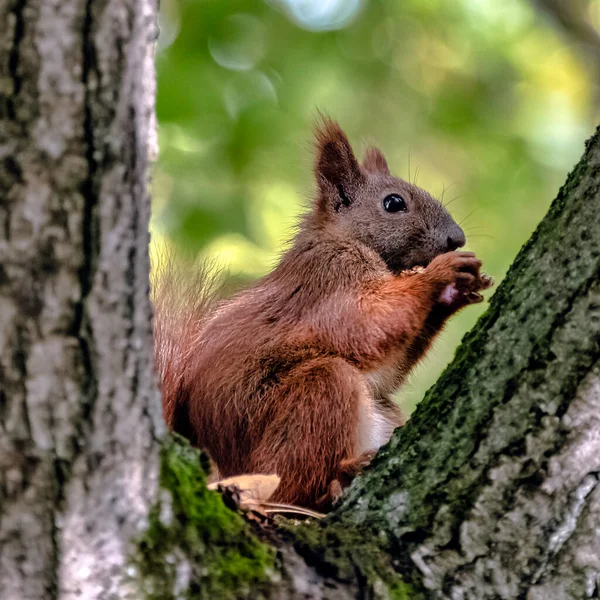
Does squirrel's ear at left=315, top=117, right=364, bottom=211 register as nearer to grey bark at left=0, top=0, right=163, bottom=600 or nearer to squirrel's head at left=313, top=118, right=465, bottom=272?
squirrel's head at left=313, top=118, right=465, bottom=272

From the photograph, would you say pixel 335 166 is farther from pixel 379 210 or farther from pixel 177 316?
pixel 177 316

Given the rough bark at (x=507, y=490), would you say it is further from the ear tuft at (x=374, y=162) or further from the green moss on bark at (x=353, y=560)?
the ear tuft at (x=374, y=162)

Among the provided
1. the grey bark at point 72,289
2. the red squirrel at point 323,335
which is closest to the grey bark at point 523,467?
the grey bark at point 72,289

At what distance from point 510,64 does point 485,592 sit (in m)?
4.52

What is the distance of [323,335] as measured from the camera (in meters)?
2.92

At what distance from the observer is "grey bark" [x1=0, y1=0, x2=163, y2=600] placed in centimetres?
114

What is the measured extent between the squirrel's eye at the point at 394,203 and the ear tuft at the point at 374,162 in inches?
12.7

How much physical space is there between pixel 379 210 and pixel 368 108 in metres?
2.73

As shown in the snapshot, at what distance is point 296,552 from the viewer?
160 cm

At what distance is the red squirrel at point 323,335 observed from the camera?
264 centimetres

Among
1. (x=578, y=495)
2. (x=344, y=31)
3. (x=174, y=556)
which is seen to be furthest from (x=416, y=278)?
(x=344, y=31)

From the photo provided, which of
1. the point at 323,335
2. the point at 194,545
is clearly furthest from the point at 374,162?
the point at 194,545

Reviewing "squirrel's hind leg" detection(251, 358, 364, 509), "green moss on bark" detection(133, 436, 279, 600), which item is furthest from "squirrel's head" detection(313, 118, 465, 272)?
"green moss on bark" detection(133, 436, 279, 600)

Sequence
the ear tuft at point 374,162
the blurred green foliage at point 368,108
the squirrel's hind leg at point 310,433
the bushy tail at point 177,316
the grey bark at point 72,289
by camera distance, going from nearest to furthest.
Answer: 1. the grey bark at point 72,289
2. the squirrel's hind leg at point 310,433
3. the bushy tail at point 177,316
4. the ear tuft at point 374,162
5. the blurred green foliage at point 368,108
